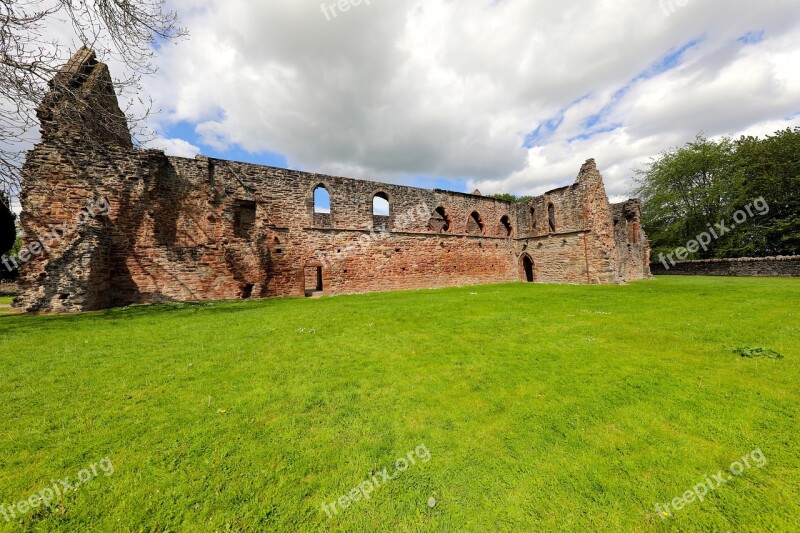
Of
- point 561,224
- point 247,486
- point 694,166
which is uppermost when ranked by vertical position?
point 694,166

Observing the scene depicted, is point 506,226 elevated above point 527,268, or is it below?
above

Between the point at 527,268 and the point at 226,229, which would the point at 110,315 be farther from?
the point at 527,268

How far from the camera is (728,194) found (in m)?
32.6

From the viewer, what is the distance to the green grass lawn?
90.1 inches

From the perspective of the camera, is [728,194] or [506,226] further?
[728,194]

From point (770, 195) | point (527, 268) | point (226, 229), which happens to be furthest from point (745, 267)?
point (226, 229)

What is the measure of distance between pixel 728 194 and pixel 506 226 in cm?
2854

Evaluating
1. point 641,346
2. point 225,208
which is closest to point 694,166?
point 641,346

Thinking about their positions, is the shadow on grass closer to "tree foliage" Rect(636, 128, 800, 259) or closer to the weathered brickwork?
the weathered brickwork

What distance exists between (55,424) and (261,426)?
2348mm

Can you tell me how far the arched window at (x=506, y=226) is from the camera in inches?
1006

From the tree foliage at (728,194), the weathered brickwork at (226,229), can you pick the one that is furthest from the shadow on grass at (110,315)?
the tree foliage at (728,194)

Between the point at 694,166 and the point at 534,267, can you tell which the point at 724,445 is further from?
the point at 694,166

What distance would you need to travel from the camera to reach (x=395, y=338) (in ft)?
22.9
